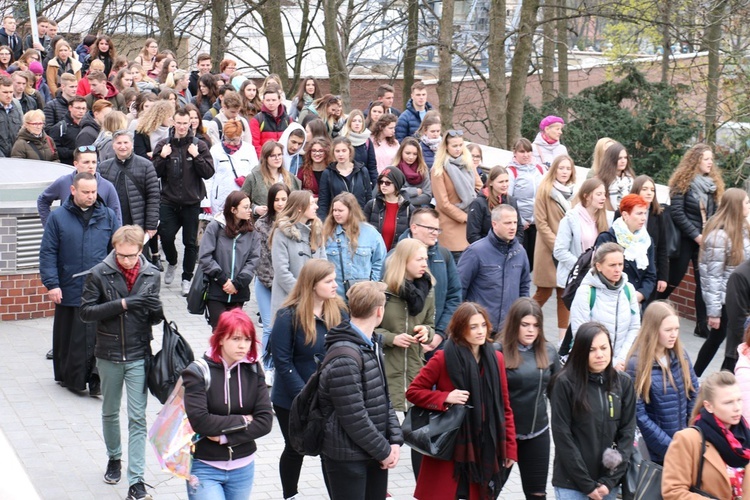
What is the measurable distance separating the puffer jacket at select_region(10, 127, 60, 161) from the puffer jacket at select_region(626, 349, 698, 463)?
8546 mm

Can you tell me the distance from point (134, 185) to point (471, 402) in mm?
5656

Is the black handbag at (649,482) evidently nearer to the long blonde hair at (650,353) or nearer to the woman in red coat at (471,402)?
the long blonde hair at (650,353)

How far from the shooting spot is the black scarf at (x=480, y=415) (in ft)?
22.4

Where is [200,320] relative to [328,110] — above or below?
below

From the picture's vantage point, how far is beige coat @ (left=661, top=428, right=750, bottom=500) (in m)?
5.94

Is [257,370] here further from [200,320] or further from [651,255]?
[200,320]

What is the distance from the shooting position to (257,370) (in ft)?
21.2

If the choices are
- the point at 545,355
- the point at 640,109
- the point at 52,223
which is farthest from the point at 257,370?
the point at 640,109

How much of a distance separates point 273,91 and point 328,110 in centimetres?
80

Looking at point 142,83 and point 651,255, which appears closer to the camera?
point 651,255

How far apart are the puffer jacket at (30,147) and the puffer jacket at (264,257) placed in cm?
471

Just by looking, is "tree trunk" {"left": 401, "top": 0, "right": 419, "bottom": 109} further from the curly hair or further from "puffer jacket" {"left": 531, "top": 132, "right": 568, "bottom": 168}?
the curly hair

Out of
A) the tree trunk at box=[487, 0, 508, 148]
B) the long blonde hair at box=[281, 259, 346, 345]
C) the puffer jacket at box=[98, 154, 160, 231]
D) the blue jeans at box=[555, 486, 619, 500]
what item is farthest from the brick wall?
the tree trunk at box=[487, 0, 508, 148]

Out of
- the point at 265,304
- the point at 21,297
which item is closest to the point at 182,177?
the point at 21,297
